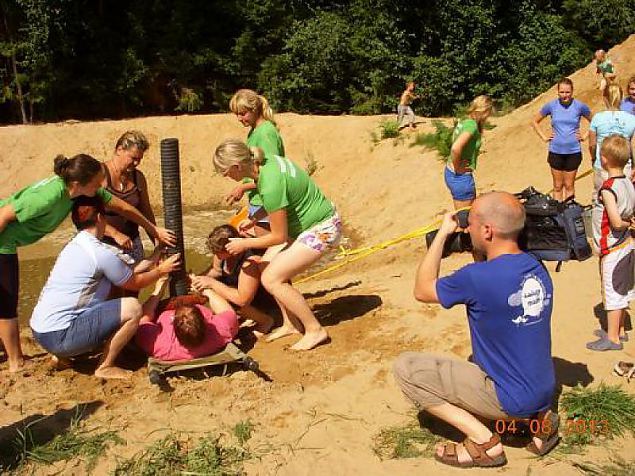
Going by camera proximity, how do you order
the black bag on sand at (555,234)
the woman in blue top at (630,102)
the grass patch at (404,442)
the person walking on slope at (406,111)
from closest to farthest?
the grass patch at (404,442) → the black bag on sand at (555,234) → the woman in blue top at (630,102) → the person walking on slope at (406,111)

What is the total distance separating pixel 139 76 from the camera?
22.2 metres

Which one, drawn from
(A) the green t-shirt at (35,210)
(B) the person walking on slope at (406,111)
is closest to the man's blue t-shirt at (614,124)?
(A) the green t-shirt at (35,210)

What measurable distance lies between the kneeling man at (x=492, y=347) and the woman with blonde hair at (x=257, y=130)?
2.22 m

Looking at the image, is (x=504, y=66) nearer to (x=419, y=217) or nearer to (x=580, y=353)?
(x=419, y=217)

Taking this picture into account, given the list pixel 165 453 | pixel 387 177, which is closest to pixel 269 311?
pixel 165 453

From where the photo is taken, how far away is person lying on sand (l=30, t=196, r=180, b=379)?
4.94 m

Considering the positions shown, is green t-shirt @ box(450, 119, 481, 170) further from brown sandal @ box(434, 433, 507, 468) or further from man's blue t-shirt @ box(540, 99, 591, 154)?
brown sandal @ box(434, 433, 507, 468)

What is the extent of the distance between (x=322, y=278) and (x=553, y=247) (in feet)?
16.5

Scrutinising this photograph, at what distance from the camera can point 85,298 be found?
16.4 ft

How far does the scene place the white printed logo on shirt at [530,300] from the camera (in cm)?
360

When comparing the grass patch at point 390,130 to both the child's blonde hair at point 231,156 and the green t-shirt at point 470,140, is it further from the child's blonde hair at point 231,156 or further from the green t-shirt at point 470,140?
the child's blonde hair at point 231,156

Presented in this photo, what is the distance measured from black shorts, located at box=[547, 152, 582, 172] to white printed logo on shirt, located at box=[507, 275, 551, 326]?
17.1 ft

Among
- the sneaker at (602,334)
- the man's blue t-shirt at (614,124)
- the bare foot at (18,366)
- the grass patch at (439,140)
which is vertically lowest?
the bare foot at (18,366)

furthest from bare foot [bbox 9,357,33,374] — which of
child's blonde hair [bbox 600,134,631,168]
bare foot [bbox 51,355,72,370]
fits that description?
child's blonde hair [bbox 600,134,631,168]
